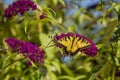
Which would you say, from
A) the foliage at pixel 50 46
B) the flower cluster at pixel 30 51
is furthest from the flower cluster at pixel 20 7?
the flower cluster at pixel 30 51

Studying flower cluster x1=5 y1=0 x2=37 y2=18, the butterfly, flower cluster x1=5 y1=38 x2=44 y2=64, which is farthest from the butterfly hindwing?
flower cluster x1=5 y1=0 x2=37 y2=18

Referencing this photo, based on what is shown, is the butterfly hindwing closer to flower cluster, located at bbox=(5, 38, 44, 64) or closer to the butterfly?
the butterfly

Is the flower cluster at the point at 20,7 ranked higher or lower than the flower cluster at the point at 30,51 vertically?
higher

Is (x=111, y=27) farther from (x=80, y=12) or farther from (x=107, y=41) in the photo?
(x=80, y=12)

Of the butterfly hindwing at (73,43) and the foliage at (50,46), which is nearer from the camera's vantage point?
the butterfly hindwing at (73,43)

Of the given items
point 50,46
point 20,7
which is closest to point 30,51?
point 50,46

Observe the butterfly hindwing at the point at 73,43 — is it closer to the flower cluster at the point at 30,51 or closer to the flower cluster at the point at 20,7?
the flower cluster at the point at 30,51

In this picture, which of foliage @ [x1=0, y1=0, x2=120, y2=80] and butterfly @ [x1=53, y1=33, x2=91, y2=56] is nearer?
butterfly @ [x1=53, y1=33, x2=91, y2=56]

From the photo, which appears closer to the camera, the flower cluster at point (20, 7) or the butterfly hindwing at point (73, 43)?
the butterfly hindwing at point (73, 43)

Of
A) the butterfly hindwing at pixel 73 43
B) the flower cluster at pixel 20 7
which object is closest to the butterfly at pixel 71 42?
the butterfly hindwing at pixel 73 43

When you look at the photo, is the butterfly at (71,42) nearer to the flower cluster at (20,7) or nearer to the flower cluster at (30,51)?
the flower cluster at (30,51)
